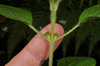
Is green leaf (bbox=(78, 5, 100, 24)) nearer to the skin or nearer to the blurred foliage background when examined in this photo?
the skin

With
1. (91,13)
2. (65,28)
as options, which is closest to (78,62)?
(91,13)

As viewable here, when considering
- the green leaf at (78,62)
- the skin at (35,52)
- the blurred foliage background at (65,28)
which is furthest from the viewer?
the blurred foliage background at (65,28)

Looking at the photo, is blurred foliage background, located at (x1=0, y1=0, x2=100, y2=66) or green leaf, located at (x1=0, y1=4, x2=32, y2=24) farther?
Answer: blurred foliage background, located at (x1=0, y1=0, x2=100, y2=66)

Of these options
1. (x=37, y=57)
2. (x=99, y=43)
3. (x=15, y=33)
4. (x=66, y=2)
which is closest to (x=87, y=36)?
(x=99, y=43)

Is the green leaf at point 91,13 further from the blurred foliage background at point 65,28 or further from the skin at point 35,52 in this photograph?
the blurred foliage background at point 65,28

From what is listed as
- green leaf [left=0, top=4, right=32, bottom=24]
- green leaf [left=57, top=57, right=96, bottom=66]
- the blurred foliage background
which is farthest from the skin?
the blurred foliage background

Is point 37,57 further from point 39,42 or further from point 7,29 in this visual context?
point 7,29

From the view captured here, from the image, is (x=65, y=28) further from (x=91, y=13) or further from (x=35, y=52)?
(x=91, y=13)

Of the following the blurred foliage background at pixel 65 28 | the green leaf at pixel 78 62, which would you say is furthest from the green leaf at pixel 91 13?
the blurred foliage background at pixel 65 28
